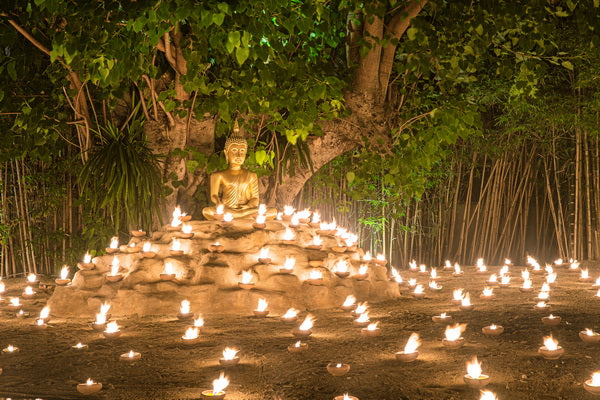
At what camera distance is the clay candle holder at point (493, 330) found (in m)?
3.56

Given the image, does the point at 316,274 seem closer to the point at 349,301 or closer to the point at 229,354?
the point at 349,301

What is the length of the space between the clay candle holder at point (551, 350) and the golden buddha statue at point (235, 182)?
9.84ft

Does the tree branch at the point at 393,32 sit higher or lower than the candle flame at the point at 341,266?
higher

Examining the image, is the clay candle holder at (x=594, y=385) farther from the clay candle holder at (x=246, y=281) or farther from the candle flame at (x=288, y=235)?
the candle flame at (x=288, y=235)

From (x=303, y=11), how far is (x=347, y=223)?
14.8 feet

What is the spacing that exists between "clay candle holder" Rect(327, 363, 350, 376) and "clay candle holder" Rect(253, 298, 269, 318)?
1386mm

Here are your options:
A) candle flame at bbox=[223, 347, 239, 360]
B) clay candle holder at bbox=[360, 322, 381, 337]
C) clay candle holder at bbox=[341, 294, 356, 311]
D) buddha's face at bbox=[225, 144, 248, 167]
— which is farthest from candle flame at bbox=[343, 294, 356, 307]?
buddha's face at bbox=[225, 144, 248, 167]

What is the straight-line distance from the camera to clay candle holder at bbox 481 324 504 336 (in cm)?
356

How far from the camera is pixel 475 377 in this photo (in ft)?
8.73

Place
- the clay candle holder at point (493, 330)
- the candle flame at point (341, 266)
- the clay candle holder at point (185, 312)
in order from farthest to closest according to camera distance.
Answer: the candle flame at point (341, 266) → the clay candle holder at point (185, 312) → the clay candle holder at point (493, 330)

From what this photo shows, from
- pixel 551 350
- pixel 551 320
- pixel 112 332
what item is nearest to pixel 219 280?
pixel 112 332

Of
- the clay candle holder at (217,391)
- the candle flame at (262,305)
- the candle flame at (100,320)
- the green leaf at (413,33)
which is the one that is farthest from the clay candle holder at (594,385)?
the green leaf at (413,33)

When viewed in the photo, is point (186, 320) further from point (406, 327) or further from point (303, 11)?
point (303, 11)

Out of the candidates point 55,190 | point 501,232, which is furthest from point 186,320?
point 501,232
